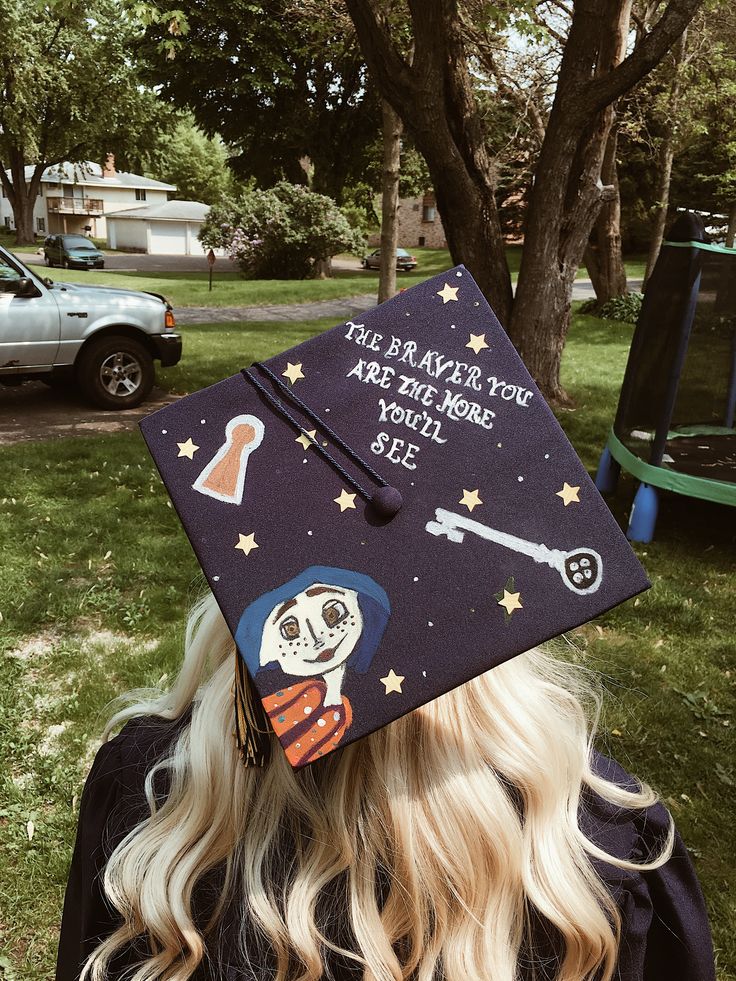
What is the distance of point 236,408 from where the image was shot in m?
1.26

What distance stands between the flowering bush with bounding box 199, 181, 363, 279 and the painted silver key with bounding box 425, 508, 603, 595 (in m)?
25.2

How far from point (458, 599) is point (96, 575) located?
4154 millimetres

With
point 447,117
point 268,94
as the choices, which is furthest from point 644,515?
point 268,94

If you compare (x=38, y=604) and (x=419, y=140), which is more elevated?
(x=419, y=140)

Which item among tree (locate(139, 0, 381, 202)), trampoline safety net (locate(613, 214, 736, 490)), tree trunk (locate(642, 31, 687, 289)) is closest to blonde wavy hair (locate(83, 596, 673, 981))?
trampoline safety net (locate(613, 214, 736, 490))

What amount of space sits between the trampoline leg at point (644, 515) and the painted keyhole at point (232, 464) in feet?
16.2

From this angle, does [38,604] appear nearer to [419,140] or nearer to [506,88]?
[419,140]

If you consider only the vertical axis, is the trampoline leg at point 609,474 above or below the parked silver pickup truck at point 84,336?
below

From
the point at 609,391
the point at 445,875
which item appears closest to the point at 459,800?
the point at 445,875

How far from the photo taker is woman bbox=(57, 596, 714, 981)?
1105 millimetres

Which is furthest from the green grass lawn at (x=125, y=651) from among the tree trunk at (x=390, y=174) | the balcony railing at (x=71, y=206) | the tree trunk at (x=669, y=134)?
the balcony railing at (x=71, y=206)

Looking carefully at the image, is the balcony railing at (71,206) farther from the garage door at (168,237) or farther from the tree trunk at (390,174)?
the tree trunk at (390,174)

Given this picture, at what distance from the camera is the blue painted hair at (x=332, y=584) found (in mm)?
1141

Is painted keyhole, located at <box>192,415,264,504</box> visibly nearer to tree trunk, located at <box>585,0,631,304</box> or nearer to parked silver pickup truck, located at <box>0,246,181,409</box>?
parked silver pickup truck, located at <box>0,246,181,409</box>
